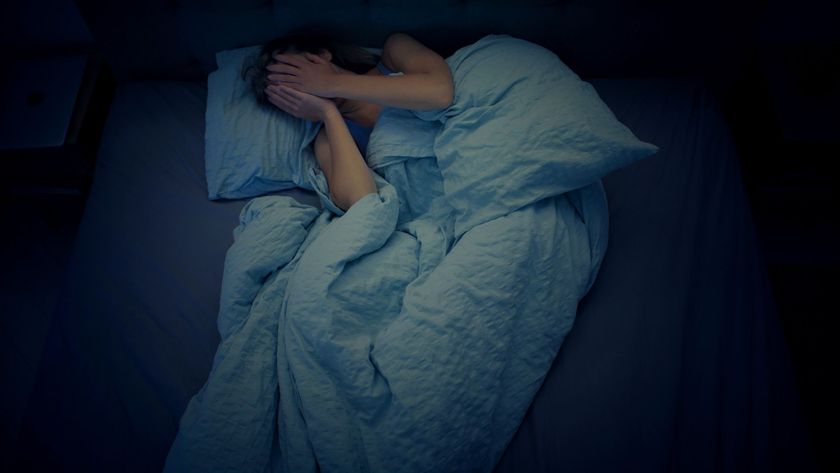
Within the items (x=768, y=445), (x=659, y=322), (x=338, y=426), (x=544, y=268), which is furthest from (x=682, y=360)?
(x=338, y=426)

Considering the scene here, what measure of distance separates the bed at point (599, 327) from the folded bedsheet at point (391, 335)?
0.30ft

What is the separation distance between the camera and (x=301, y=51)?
1108mm

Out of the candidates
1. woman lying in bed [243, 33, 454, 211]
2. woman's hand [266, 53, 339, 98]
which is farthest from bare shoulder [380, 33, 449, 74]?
woman's hand [266, 53, 339, 98]

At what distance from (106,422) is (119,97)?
99 cm

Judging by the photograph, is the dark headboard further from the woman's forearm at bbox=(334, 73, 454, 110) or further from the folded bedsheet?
the folded bedsheet

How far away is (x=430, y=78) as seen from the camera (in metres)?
0.99

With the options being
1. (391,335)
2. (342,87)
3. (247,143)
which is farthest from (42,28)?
(391,335)

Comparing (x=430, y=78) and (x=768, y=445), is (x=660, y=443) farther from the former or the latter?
(x=430, y=78)

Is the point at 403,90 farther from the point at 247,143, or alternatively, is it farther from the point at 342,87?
the point at 247,143

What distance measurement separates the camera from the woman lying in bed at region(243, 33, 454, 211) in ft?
3.27

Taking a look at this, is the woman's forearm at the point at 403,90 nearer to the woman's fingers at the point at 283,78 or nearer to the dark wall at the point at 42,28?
the woman's fingers at the point at 283,78

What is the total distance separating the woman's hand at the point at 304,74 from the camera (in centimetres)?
107

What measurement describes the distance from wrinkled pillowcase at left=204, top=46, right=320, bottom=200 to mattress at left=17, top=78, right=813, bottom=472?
2.4 inches

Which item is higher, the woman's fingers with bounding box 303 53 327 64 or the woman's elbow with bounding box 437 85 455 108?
the woman's fingers with bounding box 303 53 327 64
